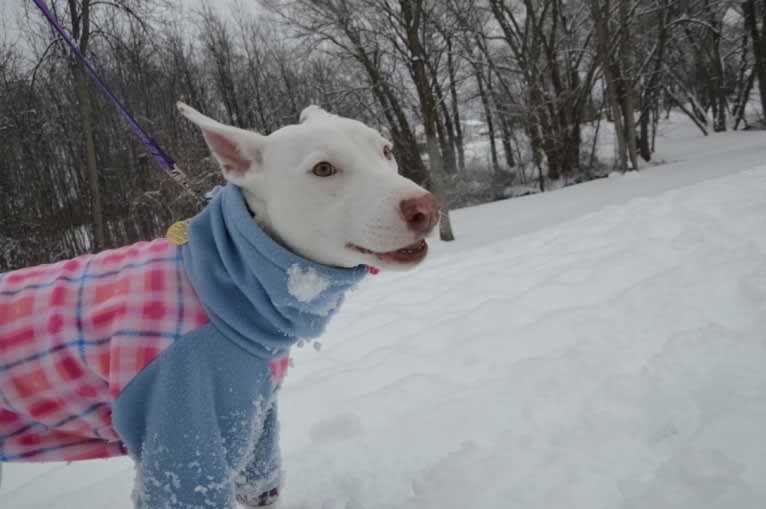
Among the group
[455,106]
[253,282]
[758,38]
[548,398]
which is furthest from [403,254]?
[455,106]

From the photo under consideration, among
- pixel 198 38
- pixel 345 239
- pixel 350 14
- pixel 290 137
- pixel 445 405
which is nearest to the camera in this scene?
pixel 345 239

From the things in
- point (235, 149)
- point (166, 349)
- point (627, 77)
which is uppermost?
point (627, 77)

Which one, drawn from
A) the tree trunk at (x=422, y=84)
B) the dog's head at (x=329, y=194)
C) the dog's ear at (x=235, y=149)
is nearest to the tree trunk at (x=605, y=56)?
the tree trunk at (x=422, y=84)

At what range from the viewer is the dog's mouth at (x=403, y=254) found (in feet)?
4.46

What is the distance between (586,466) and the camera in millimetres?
1564

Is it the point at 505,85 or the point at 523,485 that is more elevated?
the point at 505,85

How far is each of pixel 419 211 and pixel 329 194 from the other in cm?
32

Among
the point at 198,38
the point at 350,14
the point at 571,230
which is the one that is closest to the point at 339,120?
the point at 571,230

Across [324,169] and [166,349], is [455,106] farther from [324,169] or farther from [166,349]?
[166,349]

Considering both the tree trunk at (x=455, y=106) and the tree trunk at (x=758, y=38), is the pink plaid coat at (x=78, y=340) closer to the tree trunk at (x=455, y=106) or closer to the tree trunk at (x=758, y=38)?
the tree trunk at (x=455, y=106)

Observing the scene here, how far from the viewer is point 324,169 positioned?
4.71 feet

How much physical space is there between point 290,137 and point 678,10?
67.2 feet

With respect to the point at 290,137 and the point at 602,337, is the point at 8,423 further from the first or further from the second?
the point at 602,337

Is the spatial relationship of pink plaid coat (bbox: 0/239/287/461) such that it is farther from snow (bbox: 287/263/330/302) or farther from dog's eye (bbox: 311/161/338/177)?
dog's eye (bbox: 311/161/338/177)
